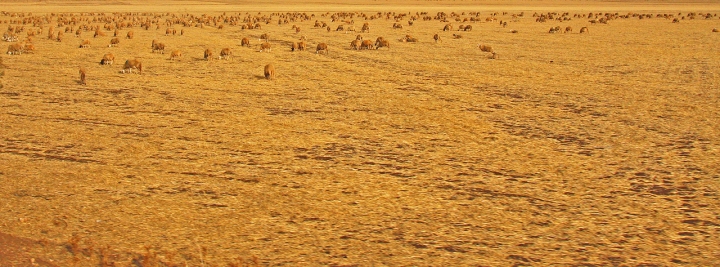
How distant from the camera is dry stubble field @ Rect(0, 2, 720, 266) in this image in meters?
7.76

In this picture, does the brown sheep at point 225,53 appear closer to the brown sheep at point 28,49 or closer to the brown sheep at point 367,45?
the brown sheep at point 367,45

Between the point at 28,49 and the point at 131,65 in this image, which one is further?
the point at 28,49

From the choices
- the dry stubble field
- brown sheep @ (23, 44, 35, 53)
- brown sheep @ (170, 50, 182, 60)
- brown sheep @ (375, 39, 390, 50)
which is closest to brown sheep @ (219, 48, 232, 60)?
brown sheep @ (170, 50, 182, 60)

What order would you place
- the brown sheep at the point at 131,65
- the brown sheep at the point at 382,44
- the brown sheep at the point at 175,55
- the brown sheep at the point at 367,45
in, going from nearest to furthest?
1. the brown sheep at the point at 131,65
2. the brown sheep at the point at 175,55
3. the brown sheep at the point at 367,45
4. the brown sheep at the point at 382,44

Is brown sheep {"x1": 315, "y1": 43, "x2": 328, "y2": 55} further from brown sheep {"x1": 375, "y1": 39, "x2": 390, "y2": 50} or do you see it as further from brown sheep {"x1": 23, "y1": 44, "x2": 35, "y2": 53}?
brown sheep {"x1": 23, "y1": 44, "x2": 35, "y2": 53}

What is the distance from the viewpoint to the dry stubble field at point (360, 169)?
305 inches

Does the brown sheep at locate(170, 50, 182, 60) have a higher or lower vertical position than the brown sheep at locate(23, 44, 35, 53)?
higher

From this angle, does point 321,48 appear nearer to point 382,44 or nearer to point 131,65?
point 382,44

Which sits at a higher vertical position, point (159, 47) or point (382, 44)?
point (382, 44)

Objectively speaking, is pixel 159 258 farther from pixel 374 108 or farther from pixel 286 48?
pixel 286 48

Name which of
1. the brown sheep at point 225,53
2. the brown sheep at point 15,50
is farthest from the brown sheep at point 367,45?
the brown sheep at point 15,50

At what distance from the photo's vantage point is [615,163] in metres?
11.4

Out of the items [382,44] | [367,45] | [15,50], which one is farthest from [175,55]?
[382,44]

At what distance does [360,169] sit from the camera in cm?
1105
